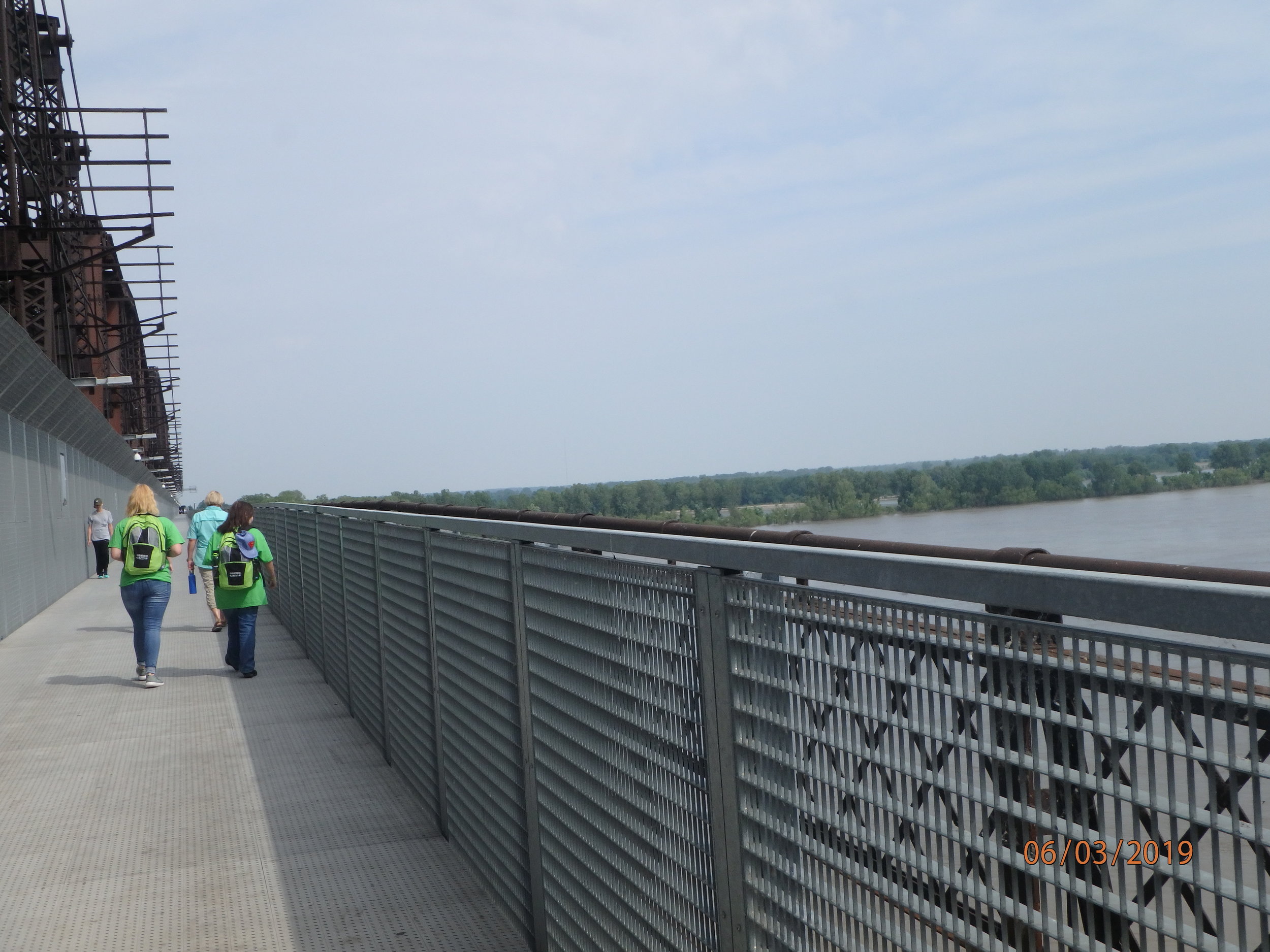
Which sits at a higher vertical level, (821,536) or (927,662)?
(821,536)

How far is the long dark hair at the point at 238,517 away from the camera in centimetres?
1149

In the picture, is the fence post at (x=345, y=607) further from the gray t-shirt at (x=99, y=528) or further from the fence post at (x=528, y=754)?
the gray t-shirt at (x=99, y=528)

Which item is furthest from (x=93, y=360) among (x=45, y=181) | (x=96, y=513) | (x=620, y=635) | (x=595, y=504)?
(x=620, y=635)

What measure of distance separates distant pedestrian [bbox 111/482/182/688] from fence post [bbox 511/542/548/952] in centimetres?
726

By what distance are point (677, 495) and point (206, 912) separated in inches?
118

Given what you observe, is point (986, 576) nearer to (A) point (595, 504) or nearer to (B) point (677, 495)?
(B) point (677, 495)

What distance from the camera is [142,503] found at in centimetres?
1087

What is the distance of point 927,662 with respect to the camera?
1886 mm

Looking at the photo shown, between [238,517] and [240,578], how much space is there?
0.60m

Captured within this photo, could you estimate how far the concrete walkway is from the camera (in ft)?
16.2

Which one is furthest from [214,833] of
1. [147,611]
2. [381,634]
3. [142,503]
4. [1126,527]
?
[142,503]

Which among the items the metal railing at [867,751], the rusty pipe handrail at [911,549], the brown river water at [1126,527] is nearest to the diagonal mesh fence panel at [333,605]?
the rusty pipe handrail at [911,549]

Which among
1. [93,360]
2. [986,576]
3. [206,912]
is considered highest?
[93,360]

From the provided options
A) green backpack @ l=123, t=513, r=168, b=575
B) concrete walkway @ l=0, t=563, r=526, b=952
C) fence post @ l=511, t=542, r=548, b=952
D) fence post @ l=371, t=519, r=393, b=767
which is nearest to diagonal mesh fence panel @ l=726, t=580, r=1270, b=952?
fence post @ l=511, t=542, r=548, b=952
